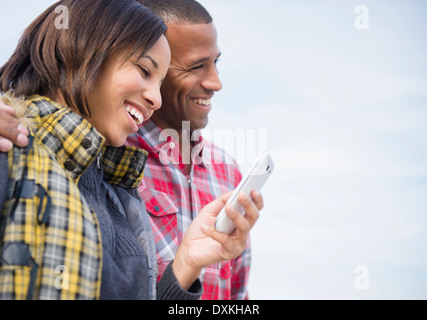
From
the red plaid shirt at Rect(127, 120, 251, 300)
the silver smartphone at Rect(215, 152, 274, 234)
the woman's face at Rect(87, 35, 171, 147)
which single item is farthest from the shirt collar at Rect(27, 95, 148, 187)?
the red plaid shirt at Rect(127, 120, 251, 300)

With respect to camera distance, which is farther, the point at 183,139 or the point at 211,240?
the point at 183,139

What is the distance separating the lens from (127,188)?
1.77 m

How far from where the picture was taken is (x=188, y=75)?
2.38 meters

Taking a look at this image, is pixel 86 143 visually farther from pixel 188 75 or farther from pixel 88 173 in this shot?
pixel 188 75

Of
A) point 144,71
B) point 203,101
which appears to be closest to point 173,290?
point 144,71

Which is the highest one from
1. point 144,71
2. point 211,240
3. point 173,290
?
point 144,71

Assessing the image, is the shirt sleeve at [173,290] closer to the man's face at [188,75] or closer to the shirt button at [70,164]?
the shirt button at [70,164]

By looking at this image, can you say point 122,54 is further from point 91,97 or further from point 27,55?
point 27,55

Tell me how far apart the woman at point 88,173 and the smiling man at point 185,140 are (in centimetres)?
44

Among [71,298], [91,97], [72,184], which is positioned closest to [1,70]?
[91,97]

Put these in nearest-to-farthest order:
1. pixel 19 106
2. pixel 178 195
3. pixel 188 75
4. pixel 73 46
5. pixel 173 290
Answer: pixel 19 106, pixel 73 46, pixel 173 290, pixel 178 195, pixel 188 75

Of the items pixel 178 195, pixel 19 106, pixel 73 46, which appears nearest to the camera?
pixel 19 106

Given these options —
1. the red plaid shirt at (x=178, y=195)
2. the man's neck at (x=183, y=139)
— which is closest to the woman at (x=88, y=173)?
the red plaid shirt at (x=178, y=195)

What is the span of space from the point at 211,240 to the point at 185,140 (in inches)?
31.1
